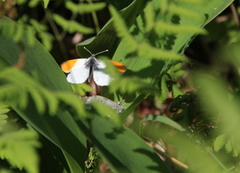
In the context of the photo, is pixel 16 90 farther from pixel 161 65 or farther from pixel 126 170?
pixel 161 65

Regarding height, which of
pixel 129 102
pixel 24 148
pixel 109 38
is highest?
pixel 24 148

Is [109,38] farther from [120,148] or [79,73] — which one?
[120,148]

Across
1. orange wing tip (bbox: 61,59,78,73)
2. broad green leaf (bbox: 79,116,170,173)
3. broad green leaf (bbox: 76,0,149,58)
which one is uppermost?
broad green leaf (bbox: 76,0,149,58)

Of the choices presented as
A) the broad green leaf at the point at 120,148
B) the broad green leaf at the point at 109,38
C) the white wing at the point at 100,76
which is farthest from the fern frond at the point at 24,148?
the broad green leaf at the point at 109,38

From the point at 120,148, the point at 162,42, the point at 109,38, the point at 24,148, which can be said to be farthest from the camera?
the point at 109,38

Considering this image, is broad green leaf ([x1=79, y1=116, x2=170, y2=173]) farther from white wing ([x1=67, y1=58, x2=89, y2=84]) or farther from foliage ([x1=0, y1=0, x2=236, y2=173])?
white wing ([x1=67, y1=58, x2=89, y2=84])

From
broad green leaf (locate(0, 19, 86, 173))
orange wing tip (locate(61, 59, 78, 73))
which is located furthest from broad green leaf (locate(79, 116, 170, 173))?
orange wing tip (locate(61, 59, 78, 73))

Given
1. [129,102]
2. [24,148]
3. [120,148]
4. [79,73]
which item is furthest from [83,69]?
[24,148]

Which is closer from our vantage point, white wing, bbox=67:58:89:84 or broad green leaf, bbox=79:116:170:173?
broad green leaf, bbox=79:116:170:173
